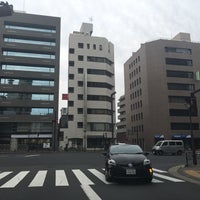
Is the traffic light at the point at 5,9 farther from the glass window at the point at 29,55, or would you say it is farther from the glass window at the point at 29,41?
the glass window at the point at 29,41

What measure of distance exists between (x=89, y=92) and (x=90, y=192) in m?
56.1

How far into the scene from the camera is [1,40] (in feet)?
198

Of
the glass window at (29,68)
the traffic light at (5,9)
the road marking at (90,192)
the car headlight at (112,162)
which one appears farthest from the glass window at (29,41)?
the road marking at (90,192)

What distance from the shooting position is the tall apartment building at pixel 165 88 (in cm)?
6397

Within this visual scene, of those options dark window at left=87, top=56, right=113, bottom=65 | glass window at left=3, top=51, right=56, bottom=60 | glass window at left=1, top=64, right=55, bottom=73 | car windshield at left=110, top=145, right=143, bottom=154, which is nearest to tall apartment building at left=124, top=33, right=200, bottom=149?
dark window at left=87, top=56, right=113, bottom=65

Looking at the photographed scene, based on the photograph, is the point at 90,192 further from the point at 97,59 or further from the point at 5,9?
the point at 97,59

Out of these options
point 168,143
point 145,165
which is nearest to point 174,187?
point 145,165

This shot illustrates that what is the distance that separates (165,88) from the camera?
65.8m

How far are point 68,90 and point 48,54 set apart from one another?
922cm

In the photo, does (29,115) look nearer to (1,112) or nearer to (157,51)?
(1,112)

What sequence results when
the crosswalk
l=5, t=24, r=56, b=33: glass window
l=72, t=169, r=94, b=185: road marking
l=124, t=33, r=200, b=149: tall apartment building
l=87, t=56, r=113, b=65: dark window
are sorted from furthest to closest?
l=87, t=56, r=113, b=65: dark window
l=124, t=33, r=200, b=149: tall apartment building
l=5, t=24, r=56, b=33: glass window
l=72, t=169, r=94, b=185: road marking
the crosswalk

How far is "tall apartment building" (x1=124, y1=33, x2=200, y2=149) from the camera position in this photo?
6397 cm

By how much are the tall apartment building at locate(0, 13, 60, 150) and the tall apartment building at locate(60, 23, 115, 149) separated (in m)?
4.47

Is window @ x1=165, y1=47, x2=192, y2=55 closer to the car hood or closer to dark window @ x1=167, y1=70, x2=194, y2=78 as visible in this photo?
dark window @ x1=167, y1=70, x2=194, y2=78
